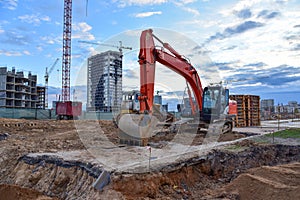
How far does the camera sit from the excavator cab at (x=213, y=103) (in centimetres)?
1298

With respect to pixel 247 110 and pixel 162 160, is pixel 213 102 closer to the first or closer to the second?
pixel 162 160

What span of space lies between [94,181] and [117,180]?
0.71 meters

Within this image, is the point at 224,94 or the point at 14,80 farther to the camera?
the point at 14,80

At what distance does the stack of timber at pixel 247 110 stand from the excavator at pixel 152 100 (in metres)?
6.47

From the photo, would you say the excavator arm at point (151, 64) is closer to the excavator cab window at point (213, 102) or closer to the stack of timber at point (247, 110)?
the excavator cab window at point (213, 102)

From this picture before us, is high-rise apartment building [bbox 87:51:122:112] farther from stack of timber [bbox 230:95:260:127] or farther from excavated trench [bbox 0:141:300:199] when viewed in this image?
excavated trench [bbox 0:141:300:199]

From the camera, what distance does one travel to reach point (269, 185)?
15.8ft

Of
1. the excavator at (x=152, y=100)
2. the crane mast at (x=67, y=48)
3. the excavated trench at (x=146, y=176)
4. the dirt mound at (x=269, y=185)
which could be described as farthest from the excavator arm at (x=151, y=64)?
the crane mast at (x=67, y=48)

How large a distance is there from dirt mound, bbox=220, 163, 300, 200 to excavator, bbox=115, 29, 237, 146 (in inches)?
165

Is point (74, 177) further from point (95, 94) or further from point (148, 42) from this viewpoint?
point (95, 94)

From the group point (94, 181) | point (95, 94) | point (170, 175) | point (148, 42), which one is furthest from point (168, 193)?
point (95, 94)

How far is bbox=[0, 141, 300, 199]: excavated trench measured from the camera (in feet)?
16.8

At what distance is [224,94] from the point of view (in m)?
13.2

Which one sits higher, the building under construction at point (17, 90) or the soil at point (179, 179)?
the building under construction at point (17, 90)
